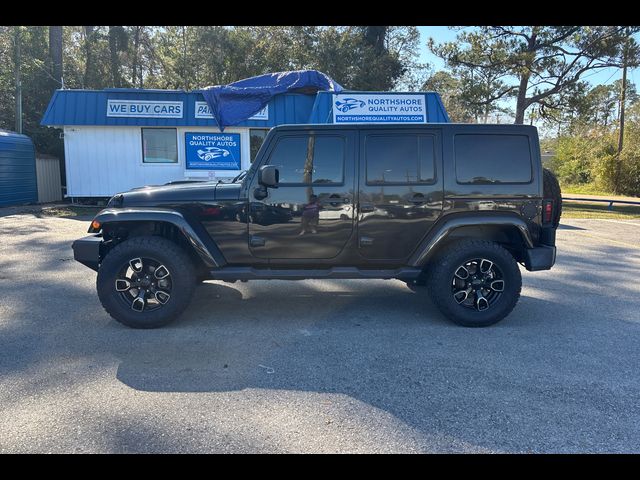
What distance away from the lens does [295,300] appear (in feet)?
18.0

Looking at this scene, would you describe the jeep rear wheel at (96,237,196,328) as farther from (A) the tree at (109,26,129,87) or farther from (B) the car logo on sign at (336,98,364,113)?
(A) the tree at (109,26,129,87)

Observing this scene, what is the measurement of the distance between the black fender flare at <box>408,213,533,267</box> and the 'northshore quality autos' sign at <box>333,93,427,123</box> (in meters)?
8.28

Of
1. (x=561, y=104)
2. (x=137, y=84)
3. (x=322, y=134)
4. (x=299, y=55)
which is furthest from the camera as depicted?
(x=137, y=84)

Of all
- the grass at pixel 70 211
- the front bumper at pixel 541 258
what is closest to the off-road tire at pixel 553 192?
the front bumper at pixel 541 258

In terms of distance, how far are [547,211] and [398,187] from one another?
1619 millimetres

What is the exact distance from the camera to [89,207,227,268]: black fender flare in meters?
4.36

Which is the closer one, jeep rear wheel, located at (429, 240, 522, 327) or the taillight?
jeep rear wheel, located at (429, 240, 522, 327)

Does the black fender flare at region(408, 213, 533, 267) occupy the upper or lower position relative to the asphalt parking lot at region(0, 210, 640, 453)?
upper

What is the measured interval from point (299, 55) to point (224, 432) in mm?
21527

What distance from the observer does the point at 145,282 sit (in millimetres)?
4480

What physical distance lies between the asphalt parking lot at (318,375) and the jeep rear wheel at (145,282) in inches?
7.8

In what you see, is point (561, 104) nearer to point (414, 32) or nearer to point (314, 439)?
point (414, 32)

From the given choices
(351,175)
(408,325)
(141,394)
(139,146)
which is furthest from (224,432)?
(139,146)

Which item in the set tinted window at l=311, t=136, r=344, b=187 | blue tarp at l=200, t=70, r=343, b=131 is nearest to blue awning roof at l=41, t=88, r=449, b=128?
blue tarp at l=200, t=70, r=343, b=131
